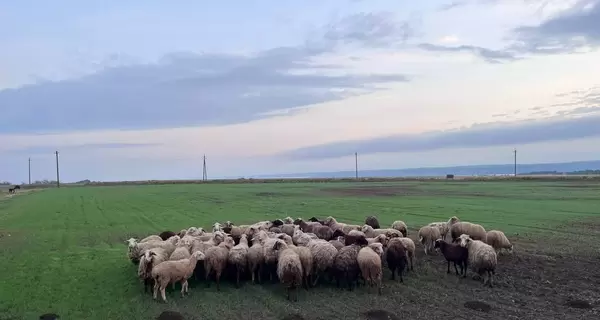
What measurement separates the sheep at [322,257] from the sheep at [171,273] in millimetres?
3442

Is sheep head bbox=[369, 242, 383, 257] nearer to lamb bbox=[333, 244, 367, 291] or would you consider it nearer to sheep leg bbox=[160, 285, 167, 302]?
lamb bbox=[333, 244, 367, 291]

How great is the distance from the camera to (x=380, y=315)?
39.9ft

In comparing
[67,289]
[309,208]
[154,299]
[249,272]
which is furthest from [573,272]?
[309,208]

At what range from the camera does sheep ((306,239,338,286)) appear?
583 inches

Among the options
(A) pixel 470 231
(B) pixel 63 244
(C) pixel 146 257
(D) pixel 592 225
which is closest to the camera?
(C) pixel 146 257

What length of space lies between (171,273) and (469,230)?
11099mm

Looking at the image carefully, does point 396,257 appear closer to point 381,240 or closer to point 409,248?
point 409,248

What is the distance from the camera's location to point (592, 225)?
24969 millimetres

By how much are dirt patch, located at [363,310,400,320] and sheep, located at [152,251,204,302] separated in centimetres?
494

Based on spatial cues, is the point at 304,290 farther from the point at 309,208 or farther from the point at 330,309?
the point at 309,208

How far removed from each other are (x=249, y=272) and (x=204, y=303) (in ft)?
8.35

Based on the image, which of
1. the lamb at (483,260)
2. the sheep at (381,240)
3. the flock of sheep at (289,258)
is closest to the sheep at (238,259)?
the flock of sheep at (289,258)

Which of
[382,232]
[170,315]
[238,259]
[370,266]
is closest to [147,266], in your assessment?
[170,315]

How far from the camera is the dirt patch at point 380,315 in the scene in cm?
1197
